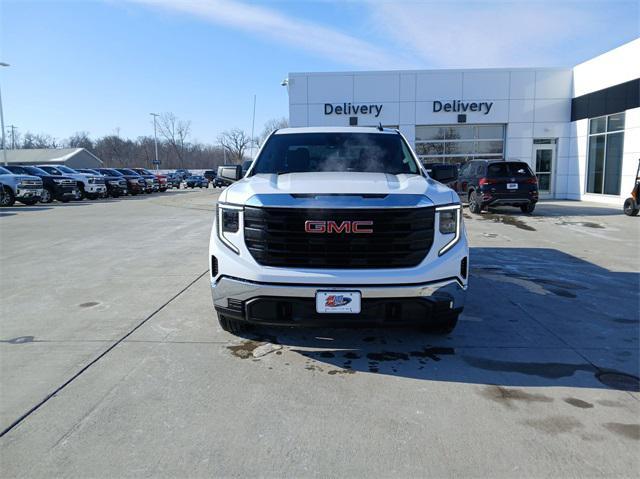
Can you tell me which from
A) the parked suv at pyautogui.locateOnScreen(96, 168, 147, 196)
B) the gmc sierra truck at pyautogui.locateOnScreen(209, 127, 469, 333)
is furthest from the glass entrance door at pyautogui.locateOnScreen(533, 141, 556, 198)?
the parked suv at pyautogui.locateOnScreen(96, 168, 147, 196)

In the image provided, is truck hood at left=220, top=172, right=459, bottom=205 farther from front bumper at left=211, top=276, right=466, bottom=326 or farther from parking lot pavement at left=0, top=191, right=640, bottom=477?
Result: parking lot pavement at left=0, top=191, right=640, bottom=477

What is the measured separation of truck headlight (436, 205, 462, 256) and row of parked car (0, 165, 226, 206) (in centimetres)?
2269

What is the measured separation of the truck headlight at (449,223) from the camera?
12.3ft

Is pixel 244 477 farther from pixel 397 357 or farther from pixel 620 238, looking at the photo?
pixel 620 238

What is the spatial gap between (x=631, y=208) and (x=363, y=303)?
48.1 feet

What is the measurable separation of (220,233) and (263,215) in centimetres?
50

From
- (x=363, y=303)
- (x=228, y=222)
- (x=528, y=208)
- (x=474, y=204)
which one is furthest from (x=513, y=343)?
(x=528, y=208)

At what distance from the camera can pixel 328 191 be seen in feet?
12.2

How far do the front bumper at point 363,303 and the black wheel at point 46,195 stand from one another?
74.9ft

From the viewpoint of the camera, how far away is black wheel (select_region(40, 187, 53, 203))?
22.7 meters

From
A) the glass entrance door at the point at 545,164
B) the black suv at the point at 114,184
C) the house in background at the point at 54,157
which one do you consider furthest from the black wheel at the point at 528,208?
the house in background at the point at 54,157

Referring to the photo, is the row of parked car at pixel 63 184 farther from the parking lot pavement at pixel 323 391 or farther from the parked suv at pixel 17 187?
the parking lot pavement at pixel 323 391

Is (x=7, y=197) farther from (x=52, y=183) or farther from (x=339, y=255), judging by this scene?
(x=339, y=255)

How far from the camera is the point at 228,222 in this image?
12.7 feet
